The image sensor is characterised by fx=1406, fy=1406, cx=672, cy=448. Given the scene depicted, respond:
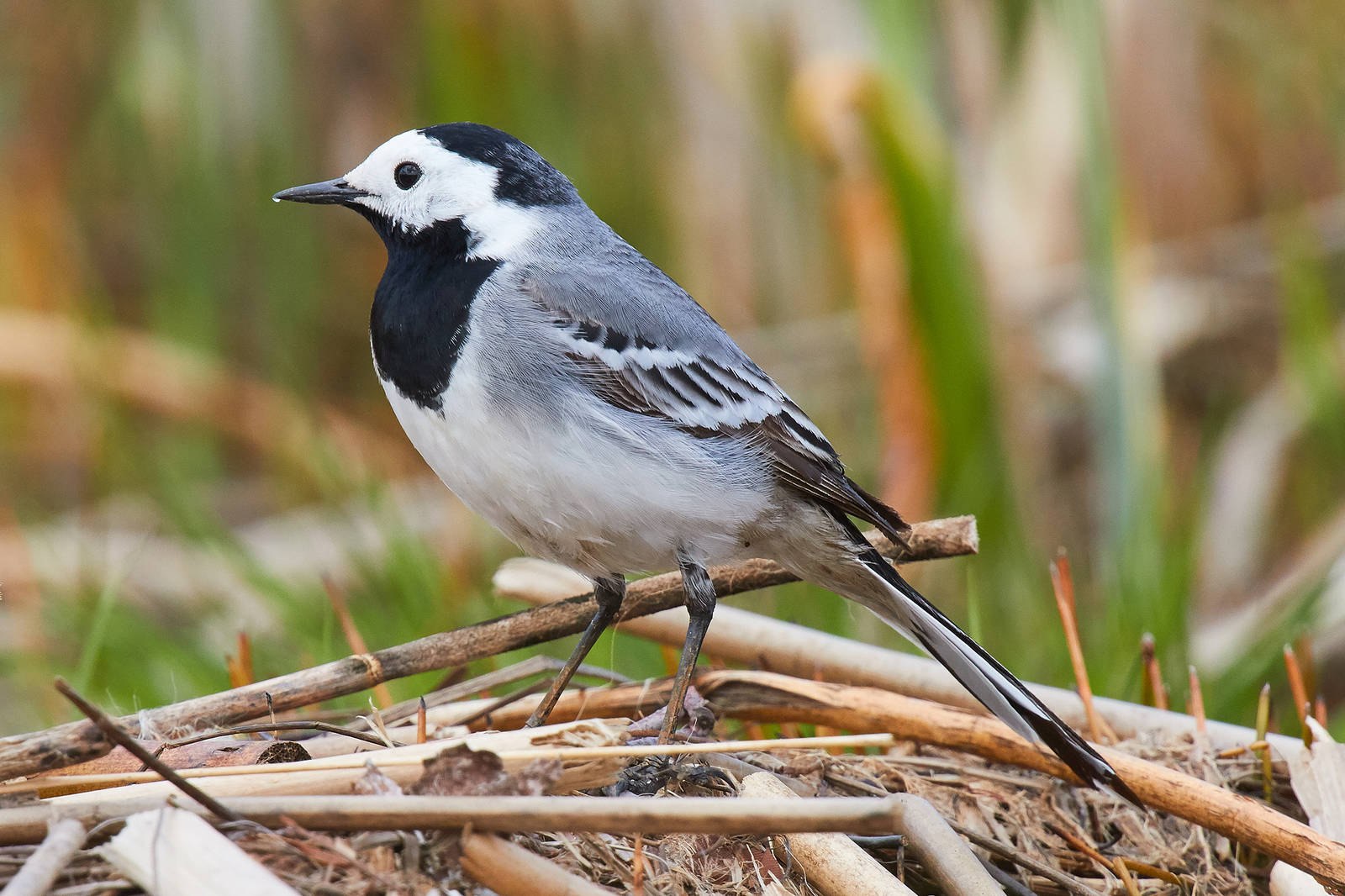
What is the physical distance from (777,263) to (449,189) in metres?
3.87

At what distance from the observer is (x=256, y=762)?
248cm

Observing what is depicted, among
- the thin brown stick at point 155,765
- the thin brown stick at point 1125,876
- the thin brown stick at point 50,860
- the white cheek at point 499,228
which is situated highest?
the white cheek at point 499,228

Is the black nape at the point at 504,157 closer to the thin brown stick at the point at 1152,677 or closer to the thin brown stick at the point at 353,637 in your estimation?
the thin brown stick at the point at 353,637

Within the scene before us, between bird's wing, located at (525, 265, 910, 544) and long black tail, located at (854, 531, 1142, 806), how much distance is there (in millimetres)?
171

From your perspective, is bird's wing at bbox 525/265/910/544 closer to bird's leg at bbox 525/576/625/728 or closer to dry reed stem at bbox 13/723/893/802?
bird's leg at bbox 525/576/625/728

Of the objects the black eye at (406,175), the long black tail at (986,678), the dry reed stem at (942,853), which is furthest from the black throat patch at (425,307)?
the dry reed stem at (942,853)

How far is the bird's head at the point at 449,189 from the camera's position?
337 cm

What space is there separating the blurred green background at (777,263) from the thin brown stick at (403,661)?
1.55m

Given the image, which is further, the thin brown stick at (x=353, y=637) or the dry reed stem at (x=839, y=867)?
the thin brown stick at (x=353, y=637)

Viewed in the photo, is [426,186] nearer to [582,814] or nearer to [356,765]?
[356,765]

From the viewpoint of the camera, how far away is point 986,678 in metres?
2.98

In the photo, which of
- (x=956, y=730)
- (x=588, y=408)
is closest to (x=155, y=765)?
(x=588, y=408)

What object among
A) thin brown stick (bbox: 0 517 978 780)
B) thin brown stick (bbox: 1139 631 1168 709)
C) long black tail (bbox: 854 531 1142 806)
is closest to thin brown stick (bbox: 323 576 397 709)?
thin brown stick (bbox: 0 517 978 780)

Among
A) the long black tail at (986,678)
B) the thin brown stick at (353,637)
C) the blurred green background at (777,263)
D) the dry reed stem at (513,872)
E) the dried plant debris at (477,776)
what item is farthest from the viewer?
the blurred green background at (777,263)
